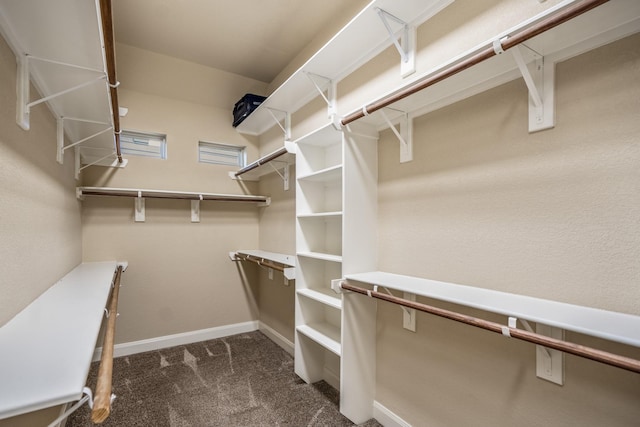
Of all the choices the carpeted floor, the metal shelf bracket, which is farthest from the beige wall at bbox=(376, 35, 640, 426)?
the metal shelf bracket

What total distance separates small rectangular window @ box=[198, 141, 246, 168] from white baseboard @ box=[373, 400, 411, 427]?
2.89 meters

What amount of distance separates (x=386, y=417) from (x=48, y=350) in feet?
5.91

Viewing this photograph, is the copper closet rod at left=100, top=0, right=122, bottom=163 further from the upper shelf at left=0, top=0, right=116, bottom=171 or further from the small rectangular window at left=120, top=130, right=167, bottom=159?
the small rectangular window at left=120, top=130, right=167, bottom=159

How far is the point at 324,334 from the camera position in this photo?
86.9 inches

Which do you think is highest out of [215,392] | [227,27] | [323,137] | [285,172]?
[227,27]

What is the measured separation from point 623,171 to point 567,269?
39 cm

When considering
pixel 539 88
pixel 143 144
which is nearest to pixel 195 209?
pixel 143 144

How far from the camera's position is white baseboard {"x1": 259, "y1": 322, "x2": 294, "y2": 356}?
3.04 meters

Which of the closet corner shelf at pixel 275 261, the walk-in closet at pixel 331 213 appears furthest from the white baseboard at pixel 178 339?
the closet corner shelf at pixel 275 261

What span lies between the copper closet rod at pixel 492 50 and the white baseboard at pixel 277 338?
240 cm

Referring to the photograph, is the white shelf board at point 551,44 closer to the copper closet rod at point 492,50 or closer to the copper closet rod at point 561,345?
the copper closet rod at point 492,50

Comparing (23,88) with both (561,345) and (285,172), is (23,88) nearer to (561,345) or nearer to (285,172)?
(285,172)

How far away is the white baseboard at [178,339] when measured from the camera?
302 centimetres

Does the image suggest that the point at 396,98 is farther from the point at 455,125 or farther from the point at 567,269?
the point at 567,269
